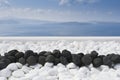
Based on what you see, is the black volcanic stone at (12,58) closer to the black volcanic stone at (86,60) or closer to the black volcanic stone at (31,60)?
the black volcanic stone at (31,60)

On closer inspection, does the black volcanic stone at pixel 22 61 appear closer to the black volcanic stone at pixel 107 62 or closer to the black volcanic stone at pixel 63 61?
the black volcanic stone at pixel 63 61

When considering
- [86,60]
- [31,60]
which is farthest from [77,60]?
[31,60]

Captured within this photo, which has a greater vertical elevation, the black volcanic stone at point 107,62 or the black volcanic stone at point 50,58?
the black volcanic stone at point 50,58

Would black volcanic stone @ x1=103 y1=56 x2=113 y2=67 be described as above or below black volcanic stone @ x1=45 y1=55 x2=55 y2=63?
below

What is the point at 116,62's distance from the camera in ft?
3.92

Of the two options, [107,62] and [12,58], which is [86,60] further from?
[12,58]

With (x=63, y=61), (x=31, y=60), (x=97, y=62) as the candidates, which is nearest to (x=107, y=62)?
(x=97, y=62)

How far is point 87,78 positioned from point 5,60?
0.41 metres

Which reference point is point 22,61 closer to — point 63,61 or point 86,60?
point 63,61

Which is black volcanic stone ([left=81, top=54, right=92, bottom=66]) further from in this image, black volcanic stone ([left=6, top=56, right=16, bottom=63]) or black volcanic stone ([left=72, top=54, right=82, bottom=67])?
black volcanic stone ([left=6, top=56, right=16, bottom=63])

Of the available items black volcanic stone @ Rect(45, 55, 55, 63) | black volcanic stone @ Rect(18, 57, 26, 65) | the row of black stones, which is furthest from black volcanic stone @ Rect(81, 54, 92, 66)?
black volcanic stone @ Rect(18, 57, 26, 65)

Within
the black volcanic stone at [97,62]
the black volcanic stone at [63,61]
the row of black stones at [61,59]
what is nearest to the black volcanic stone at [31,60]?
the row of black stones at [61,59]

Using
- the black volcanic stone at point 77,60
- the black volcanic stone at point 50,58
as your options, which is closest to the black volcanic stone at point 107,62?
the black volcanic stone at point 77,60

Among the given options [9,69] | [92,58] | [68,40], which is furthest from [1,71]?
[68,40]
